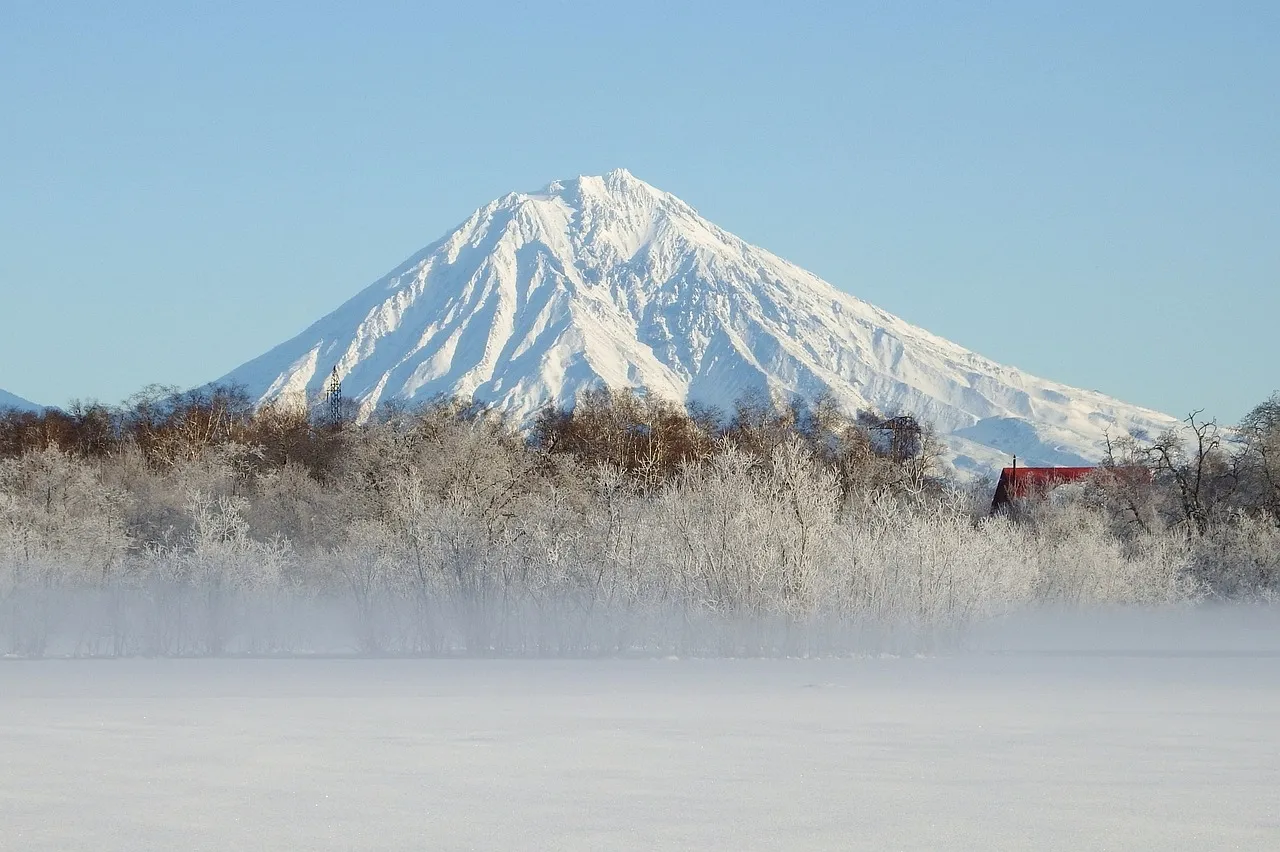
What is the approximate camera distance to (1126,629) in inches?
1458

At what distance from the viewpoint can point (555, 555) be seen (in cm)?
2906

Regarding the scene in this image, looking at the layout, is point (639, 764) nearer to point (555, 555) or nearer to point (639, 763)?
point (639, 763)

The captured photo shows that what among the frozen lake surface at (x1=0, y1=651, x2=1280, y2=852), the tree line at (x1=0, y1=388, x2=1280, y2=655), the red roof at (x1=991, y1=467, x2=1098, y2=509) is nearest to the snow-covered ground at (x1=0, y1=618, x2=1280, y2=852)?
the frozen lake surface at (x1=0, y1=651, x2=1280, y2=852)

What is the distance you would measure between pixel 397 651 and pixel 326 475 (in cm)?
2369

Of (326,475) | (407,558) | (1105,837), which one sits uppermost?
(326,475)

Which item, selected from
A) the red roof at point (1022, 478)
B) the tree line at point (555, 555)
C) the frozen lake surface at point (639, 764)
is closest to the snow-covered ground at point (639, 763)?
the frozen lake surface at point (639, 764)

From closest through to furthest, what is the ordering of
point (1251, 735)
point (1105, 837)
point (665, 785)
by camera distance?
point (1105, 837) → point (665, 785) → point (1251, 735)

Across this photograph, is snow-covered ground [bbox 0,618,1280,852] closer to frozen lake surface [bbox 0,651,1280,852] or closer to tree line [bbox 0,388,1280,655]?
frozen lake surface [bbox 0,651,1280,852]

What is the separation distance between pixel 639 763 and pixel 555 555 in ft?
56.5

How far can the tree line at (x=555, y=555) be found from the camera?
2719 cm

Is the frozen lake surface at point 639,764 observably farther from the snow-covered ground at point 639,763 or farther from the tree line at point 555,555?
the tree line at point 555,555

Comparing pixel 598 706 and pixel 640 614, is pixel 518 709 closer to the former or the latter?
pixel 598 706

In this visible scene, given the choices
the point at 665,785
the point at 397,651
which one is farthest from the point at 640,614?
the point at 665,785

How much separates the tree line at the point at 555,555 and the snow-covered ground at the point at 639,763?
633 centimetres
